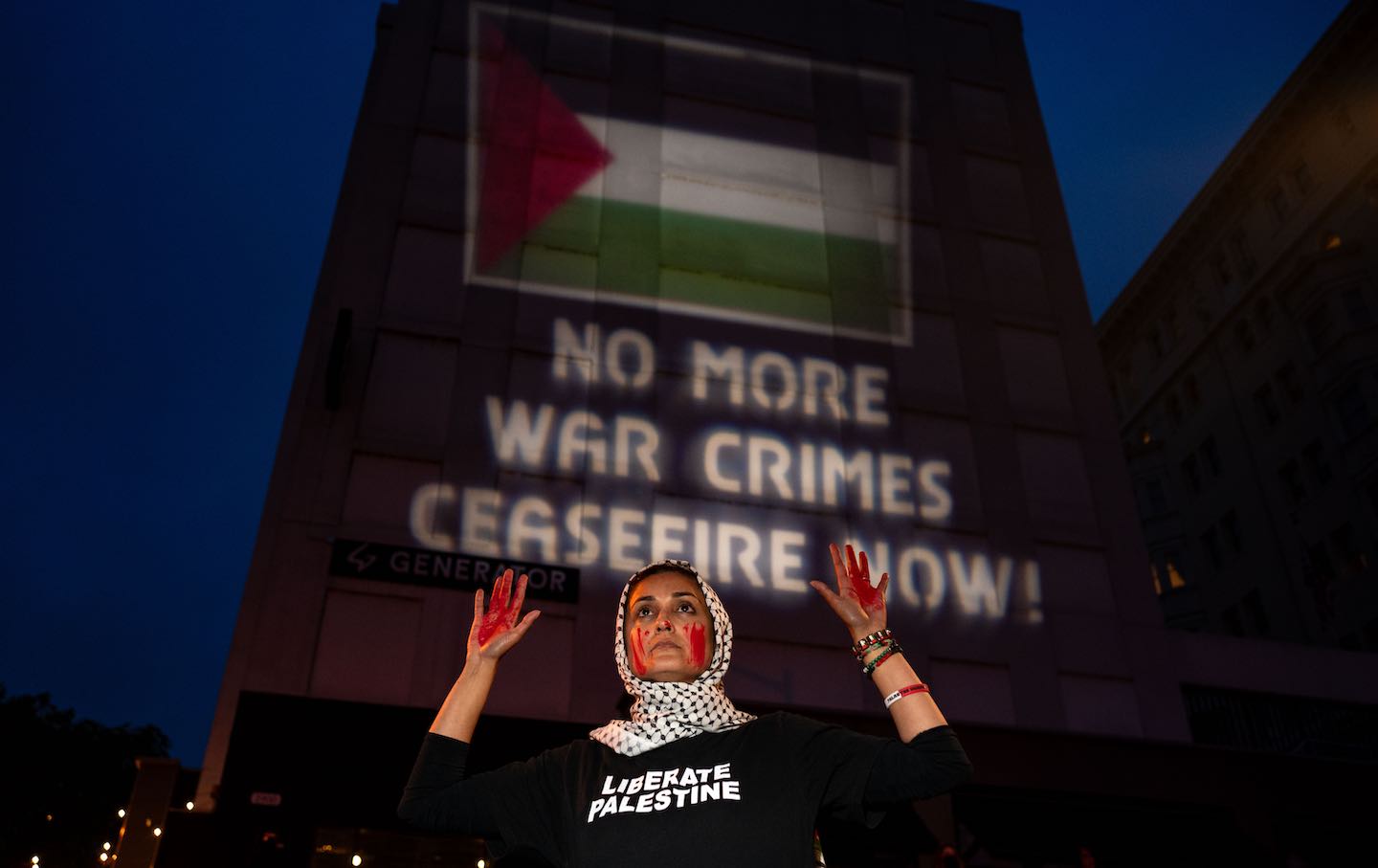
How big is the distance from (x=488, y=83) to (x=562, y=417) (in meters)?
6.43

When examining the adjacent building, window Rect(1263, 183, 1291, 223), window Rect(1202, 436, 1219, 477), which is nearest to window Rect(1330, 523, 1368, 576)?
the adjacent building

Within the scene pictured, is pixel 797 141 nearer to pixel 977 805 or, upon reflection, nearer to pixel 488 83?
pixel 488 83

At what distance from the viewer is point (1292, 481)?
32562 millimetres

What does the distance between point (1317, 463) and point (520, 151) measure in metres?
26.8

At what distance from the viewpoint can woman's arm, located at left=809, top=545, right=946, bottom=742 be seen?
2766 millimetres

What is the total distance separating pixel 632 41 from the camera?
1883cm

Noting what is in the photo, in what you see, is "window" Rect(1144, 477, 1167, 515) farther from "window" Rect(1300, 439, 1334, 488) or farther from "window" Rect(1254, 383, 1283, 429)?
"window" Rect(1300, 439, 1334, 488)

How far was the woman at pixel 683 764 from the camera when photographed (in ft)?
8.63

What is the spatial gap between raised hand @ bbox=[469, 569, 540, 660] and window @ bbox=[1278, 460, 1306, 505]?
3436 centimetres

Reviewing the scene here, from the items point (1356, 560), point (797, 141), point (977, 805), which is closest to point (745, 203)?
point (797, 141)

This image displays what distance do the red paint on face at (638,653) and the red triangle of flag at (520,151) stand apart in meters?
13.5

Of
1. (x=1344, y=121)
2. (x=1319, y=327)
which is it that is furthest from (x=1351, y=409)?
(x=1344, y=121)

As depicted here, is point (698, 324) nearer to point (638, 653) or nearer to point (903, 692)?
point (638, 653)

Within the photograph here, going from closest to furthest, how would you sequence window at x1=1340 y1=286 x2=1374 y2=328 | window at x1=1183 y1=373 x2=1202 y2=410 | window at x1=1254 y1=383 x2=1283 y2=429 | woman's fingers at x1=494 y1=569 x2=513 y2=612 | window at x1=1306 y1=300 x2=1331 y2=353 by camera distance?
woman's fingers at x1=494 y1=569 x2=513 y2=612 → window at x1=1340 y1=286 x2=1374 y2=328 → window at x1=1306 y1=300 x2=1331 y2=353 → window at x1=1254 y1=383 x2=1283 y2=429 → window at x1=1183 y1=373 x2=1202 y2=410
